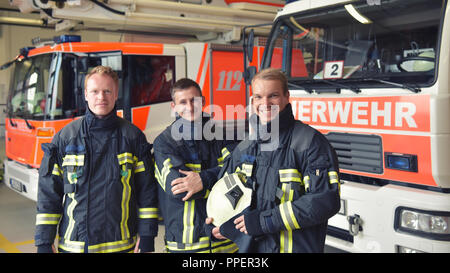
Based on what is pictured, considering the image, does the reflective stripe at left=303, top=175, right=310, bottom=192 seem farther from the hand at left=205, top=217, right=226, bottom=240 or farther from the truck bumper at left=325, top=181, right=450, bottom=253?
the truck bumper at left=325, top=181, right=450, bottom=253

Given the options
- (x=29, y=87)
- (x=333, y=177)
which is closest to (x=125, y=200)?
(x=333, y=177)

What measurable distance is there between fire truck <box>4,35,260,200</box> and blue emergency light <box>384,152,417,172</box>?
3.20m

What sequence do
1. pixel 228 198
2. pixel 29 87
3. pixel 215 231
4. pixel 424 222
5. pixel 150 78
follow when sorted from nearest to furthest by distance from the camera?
pixel 228 198 < pixel 215 231 < pixel 424 222 < pixel 29 87 < pixel 150 78

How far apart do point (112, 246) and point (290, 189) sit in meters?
0.96

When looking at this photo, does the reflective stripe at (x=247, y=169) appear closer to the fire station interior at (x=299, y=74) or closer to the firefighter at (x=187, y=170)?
the firefighter at (x=187, y=170)

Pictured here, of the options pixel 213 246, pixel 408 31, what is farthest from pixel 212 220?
pixel 408 31

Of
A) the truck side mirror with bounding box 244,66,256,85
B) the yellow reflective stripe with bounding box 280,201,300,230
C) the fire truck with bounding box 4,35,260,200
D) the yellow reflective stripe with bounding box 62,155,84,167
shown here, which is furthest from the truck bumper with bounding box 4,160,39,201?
the yellow reflective stripe with bounding box 280,201,300,230

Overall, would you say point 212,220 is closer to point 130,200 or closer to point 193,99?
point 130,200

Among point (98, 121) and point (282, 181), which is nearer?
point (282, 181)

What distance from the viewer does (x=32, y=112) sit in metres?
5.27

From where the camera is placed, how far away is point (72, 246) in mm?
2074

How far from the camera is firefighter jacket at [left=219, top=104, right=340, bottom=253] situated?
1704 mm

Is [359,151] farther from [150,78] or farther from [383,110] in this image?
[150,78]

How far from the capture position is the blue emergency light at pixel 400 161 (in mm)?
2924
